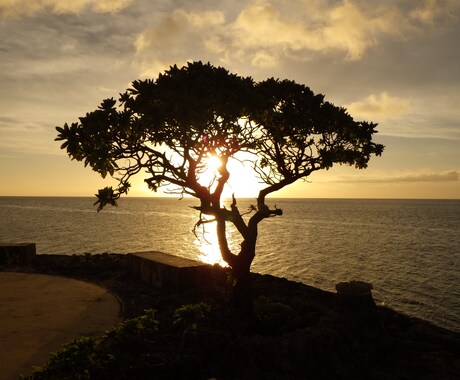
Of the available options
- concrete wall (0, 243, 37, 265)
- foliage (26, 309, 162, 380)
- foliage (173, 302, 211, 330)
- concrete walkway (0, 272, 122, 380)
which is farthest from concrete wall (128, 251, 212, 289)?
concrete wall (0, 243, 37, 265)

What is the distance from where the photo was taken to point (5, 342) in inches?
444

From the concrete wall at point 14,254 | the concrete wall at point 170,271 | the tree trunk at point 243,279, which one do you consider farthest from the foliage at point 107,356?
the concrete wall at point 14,254

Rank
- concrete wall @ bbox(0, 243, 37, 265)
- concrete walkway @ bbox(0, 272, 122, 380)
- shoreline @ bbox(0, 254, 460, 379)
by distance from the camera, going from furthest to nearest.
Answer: concrete wall @ bbox(0, 243, 37, 265) → concrete walkway @ bbox(0, 272, 122, 380) → shoreline @ bbox(0, 254, 460, 379)

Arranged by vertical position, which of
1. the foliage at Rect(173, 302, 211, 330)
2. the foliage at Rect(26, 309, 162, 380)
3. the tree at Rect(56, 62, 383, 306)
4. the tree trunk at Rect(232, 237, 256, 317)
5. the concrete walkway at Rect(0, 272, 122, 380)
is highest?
the tree at Rect(56, 62, 383, 306)

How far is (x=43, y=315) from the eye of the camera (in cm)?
1370

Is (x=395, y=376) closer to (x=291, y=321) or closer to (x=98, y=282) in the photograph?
(x=291, y=321)

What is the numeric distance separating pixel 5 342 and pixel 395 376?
1097cm

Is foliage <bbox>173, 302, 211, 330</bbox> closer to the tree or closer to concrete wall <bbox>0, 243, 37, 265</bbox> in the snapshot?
the tree

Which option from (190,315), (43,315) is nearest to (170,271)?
(190,315)

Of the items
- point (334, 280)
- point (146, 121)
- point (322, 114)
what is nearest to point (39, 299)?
point (146, 121)

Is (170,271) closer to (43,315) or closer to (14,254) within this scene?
(43,315)

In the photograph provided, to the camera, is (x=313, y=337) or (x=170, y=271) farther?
(x=170, y=271)

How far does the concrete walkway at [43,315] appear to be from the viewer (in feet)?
34.4

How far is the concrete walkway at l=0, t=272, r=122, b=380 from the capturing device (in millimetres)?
10492
